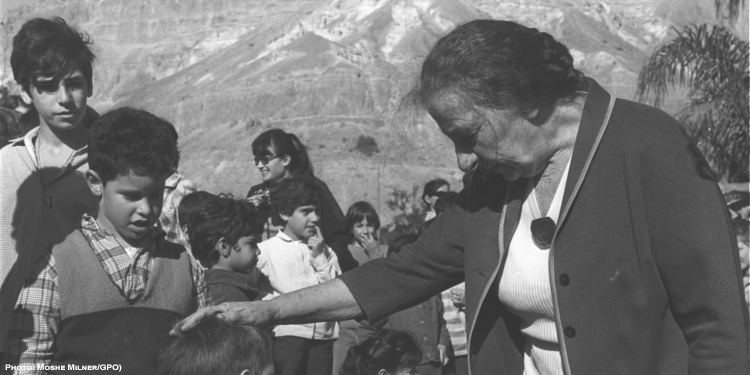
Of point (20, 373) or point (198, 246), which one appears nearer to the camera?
point (20, 373)

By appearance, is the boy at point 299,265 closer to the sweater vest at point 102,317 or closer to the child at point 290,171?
the child at point 290,171

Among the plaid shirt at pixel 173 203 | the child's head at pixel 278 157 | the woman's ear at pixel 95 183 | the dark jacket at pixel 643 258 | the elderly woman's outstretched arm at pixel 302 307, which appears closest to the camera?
the dark jacket at pixel 643 258

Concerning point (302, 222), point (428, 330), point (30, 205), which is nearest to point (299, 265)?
point (302, 222)

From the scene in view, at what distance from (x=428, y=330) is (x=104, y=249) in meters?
4.17

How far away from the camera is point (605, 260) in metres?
2.97

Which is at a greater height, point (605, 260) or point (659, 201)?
point (659, 201)

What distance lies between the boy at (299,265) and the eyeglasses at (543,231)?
2.95 metres

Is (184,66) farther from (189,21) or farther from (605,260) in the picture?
(605,260)

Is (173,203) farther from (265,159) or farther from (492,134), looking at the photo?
(492,134)

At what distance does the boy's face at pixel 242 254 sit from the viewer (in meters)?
5.16

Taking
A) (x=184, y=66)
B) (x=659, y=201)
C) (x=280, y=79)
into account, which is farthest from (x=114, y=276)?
(x=184, y=66)

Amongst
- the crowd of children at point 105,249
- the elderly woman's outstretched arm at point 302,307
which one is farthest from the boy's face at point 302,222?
the elderly woman's outstretched arm at point 302,307

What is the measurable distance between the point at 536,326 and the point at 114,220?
1410mm

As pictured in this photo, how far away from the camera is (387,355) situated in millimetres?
5316
